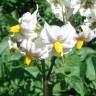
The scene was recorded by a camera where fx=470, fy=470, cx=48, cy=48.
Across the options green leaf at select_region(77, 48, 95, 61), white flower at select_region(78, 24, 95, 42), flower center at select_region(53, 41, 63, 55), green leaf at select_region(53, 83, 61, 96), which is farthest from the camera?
green leaf at select_region(53, 83, 61, 96)

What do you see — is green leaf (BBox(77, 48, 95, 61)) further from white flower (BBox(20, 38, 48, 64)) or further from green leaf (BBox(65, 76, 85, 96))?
white flower (BBox(20, 38, 48, 64))

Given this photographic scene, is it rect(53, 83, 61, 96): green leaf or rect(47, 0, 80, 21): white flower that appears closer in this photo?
rect(47, 0, 80, 21): white flower

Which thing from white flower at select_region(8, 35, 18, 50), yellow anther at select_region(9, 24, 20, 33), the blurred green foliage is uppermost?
yellow anther at select_region(9, 24, 20, 33)

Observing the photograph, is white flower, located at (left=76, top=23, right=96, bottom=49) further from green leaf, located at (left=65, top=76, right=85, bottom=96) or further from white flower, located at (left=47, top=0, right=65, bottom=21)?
green leaf, located at (left=65, top=76, right=85, bottom=96)

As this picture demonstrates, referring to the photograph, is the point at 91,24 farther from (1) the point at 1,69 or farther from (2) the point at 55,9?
(1) the point at 1,69

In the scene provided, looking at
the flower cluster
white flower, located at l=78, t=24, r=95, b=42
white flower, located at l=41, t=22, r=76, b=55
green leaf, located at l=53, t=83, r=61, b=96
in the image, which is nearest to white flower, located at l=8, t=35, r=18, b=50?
the flower cluster

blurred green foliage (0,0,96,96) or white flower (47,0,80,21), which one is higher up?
white flower (47,0,80,21)

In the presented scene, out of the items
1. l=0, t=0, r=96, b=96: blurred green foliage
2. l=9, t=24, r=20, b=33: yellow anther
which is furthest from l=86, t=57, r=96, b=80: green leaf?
l=9, t=24, r=20, b=33: yellow anther

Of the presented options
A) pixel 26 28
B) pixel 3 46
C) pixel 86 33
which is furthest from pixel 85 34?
pixel 3 46

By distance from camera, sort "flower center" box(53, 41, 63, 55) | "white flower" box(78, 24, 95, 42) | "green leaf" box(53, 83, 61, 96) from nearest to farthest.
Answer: "flower center" box(53, 41, 63, 55) < "white flower" box(78, 24, 95, 42) < "green leaf" box(53, 83, 61, 96)
